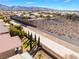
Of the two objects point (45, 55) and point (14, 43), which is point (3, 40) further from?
point (45, 55)

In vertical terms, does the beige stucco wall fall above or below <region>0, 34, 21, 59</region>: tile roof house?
below

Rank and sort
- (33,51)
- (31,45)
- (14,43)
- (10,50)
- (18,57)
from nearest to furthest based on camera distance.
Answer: (18,57)
(10,50)
(14,43)
(33,51)
(31,45)

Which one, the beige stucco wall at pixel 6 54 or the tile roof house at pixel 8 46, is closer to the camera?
the beige stucco wall at pixel 6 54

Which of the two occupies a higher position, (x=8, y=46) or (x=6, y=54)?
(x=8, y=46)

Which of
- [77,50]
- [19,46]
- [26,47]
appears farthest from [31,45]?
[77,50]

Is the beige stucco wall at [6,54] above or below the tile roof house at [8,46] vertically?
below

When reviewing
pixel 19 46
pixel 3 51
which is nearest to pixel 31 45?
pixel 19 46

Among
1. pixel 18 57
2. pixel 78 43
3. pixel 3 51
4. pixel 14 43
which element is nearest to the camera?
pixel 18 57

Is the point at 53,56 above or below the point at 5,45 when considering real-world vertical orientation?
below

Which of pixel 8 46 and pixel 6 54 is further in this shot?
pixel 8 46

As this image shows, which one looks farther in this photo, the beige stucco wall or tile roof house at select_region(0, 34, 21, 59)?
tile roof house at select_region(0, 34, 21, 59)

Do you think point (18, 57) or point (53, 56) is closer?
point (18, 57)
